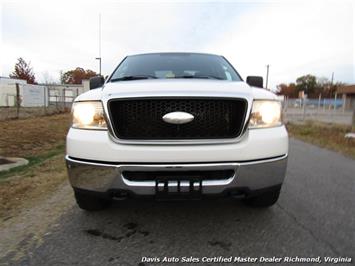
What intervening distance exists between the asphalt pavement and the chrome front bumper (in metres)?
0.49

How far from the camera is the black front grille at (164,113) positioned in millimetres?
2578

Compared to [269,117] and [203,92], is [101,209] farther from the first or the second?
[269,117]

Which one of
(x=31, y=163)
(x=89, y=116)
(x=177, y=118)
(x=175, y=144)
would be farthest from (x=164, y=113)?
(x=31, y=163)

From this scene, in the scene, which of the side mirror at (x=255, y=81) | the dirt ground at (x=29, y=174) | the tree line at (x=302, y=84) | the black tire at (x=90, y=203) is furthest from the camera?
the tree line at (x=302, y=84)

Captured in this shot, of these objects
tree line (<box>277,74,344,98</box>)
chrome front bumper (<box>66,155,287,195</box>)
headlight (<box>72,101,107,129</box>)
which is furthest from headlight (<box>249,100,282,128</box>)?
tree line (<box>277,74,344,98</box>)

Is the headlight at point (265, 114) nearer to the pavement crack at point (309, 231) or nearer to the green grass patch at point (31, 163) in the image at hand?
the pavement crack at point (309, 231)

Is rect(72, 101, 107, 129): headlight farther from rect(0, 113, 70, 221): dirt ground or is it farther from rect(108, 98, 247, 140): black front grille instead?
rect(0, 113, 70, 221): dirt ground

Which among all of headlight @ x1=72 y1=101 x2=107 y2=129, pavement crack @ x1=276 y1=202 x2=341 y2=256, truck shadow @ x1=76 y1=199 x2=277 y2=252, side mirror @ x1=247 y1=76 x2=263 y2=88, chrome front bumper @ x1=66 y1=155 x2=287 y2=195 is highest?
side mirror @ x1=247 y1=76 x2=263 y2=88

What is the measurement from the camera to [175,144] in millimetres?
2518

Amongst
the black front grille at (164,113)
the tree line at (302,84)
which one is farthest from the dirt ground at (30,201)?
the tree line at (302,84)

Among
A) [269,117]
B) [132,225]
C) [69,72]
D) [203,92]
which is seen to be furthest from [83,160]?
[69,72]

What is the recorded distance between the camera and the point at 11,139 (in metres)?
9.19

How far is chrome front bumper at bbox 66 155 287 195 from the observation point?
8.11 ft

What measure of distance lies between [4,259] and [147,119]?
151 cm
